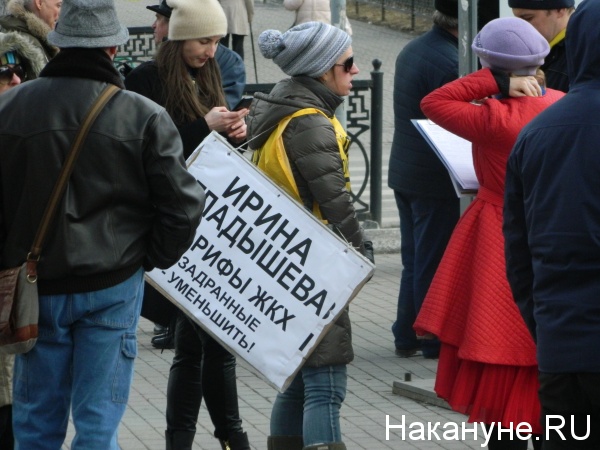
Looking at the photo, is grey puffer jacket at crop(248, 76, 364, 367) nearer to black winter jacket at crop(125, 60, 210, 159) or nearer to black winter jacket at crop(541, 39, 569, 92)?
black winter jacket at crop(125, 60, 210, 159)

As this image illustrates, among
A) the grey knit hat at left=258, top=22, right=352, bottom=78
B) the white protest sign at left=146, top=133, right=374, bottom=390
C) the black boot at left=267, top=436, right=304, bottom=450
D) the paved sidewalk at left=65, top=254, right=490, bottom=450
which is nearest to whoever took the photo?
the white protest sign at left=146, top=133, right=374, bottom=390

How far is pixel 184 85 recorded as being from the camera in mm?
5477

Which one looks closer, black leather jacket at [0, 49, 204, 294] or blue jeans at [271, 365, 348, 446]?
black leather jacket at [0, 49, 204, 294]

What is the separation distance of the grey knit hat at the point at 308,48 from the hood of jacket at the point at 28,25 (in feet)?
4.45

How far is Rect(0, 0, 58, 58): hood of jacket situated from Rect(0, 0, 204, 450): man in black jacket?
6.11 ft

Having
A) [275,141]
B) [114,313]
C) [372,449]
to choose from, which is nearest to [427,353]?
[372,449]

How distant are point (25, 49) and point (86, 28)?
115 cm

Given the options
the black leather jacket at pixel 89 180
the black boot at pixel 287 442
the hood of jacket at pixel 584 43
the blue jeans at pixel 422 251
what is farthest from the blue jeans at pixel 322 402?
the blue jeans at pixel 422 251

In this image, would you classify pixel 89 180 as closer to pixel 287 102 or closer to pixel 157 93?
pixel 287 102

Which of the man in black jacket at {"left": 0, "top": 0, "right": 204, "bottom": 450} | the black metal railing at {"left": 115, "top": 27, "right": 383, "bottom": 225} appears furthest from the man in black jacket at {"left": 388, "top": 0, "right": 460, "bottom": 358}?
the black metal railing at {"left": 115, "top": 27, "right": 383, "bottom": 225}

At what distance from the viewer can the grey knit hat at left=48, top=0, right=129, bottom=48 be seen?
4.30 meters

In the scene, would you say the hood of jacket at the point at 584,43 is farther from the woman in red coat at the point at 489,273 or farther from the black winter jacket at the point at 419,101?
the black winter jacket at the point at 419,101

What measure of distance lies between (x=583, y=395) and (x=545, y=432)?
177 mm

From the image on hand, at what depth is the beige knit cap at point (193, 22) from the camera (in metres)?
5.54
